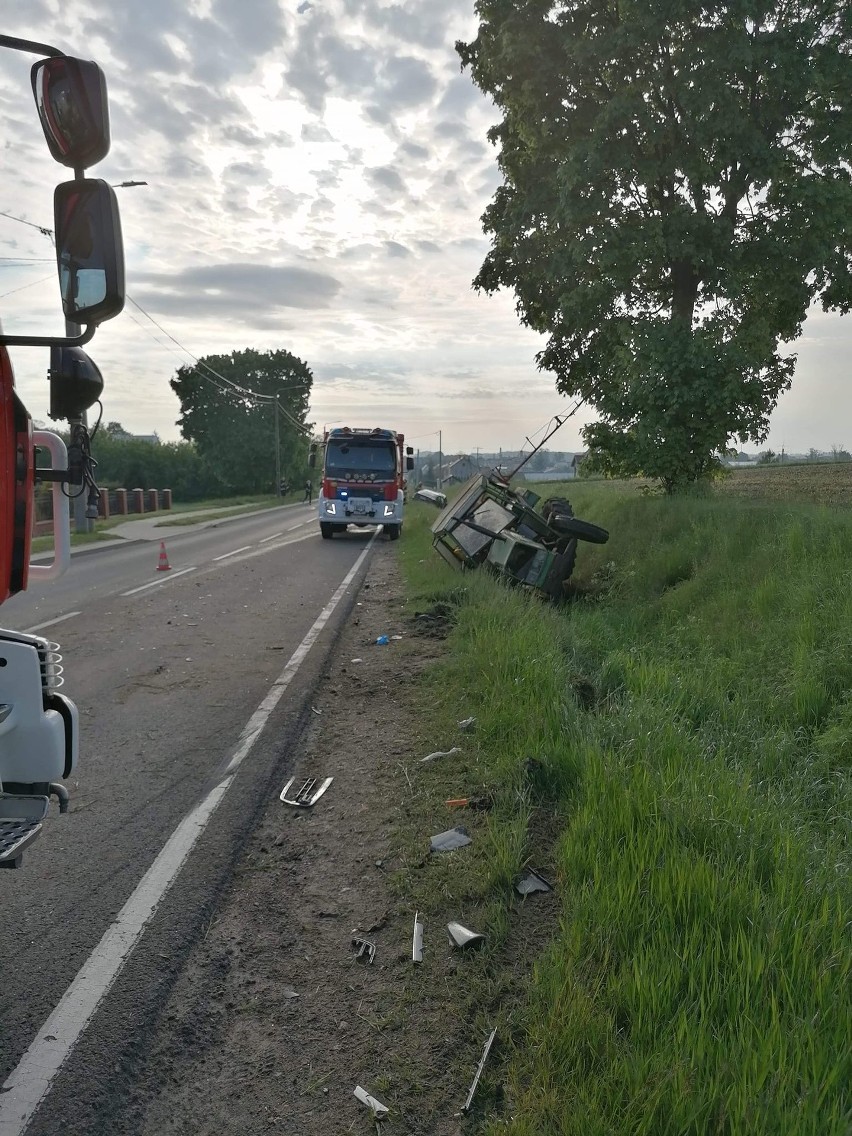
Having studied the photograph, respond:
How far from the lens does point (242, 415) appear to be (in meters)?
67.8

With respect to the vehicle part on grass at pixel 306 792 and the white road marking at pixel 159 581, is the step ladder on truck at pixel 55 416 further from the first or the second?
the white road marking at pixel 159 581

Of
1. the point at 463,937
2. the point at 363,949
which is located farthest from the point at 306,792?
the point at 463,937

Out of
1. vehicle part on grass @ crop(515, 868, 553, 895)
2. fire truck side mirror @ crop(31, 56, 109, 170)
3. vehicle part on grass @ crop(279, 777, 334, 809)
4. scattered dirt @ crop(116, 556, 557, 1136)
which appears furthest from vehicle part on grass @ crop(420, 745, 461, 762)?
fire truck side mirror @ crop(31, 56, 109, 170)

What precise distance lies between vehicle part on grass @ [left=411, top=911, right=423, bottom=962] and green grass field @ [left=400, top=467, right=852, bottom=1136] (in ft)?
0.98

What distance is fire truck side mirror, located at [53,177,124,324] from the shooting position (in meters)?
2.80

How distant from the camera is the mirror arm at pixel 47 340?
Answer: 9.37 feet

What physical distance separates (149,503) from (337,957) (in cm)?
4223

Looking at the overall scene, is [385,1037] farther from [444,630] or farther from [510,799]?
[444,630]

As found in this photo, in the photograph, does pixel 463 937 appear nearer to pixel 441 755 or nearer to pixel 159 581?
pixel 441 755

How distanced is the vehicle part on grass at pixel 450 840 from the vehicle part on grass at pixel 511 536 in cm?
701

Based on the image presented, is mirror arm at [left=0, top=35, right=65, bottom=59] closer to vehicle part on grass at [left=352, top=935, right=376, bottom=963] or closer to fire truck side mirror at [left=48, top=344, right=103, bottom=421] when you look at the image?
fire truck side mirror at [left=48, top=344, right=103, bottom=421]

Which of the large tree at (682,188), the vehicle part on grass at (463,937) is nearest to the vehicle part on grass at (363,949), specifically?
the vehicle part on grass at (463,937)

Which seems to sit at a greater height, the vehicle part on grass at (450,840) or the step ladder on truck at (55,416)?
the step ladder on truck at (55,416)

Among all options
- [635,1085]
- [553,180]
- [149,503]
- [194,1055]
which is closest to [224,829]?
[194,1055]
